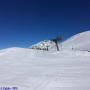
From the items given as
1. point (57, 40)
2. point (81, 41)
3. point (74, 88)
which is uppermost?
point (81, 41)

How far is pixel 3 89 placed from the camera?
854cm

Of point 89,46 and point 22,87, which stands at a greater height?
point 89,46

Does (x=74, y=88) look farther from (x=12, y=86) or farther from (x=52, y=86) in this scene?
(x=12, y=86)

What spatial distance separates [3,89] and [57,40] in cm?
5169

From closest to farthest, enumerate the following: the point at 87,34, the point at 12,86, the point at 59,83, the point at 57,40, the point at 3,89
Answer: the point at 3,89
the point at 12,86
the point at 59,83
the point at 57,40
the point at 87,34

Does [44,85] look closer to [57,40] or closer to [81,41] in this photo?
[57,40]

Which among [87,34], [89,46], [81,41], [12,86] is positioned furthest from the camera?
[87,34]

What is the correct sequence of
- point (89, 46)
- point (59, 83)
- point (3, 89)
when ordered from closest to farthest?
1. point (3, 89)
2. point (59, 83)
3. point (89, 46)

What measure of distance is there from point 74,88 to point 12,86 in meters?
3.26

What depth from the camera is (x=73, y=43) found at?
466 feet

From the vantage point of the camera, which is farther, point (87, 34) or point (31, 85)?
point (87, 34)

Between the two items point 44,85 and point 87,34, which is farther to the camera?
point 87,34

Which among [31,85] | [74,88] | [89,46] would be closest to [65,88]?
[74,88]

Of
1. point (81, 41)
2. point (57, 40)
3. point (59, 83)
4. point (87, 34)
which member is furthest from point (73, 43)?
point (59, 83)
